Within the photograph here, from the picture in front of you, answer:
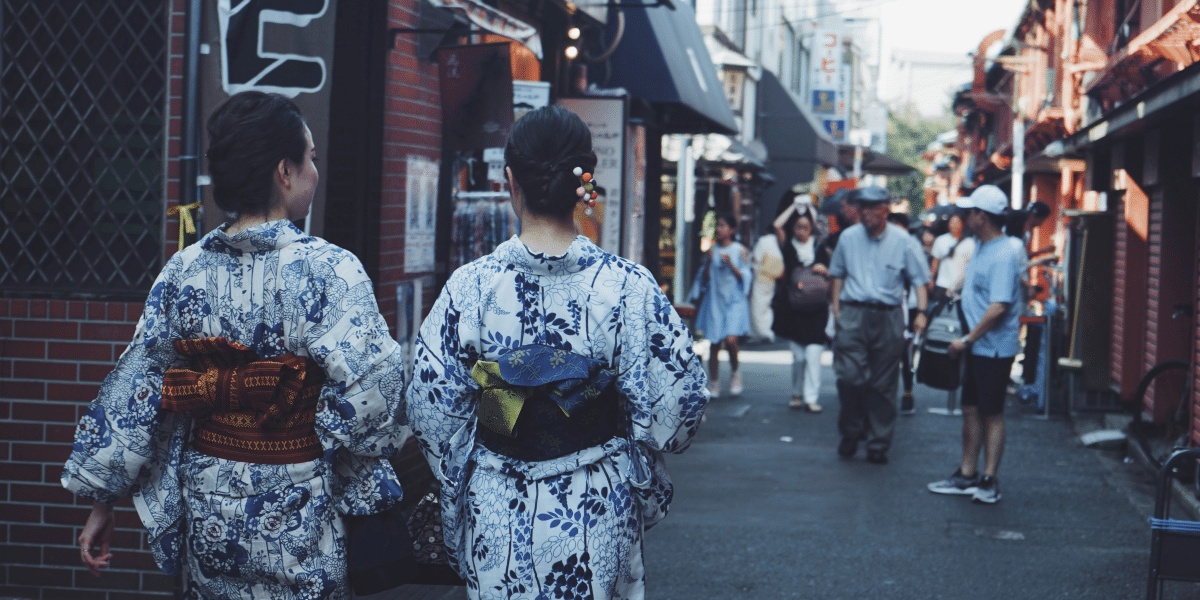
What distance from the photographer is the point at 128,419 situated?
2.85 m

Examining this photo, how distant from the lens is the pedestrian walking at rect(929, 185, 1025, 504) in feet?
23.5

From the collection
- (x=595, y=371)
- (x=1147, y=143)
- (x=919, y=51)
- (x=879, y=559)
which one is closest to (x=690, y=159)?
(x=1147, y=143)

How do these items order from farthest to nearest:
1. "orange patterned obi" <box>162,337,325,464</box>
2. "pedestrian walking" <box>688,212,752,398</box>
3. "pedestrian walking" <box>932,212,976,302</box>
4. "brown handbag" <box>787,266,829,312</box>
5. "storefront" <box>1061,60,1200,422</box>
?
"pedestrian walking" <box>932,212,976,302</box>, "pedestrian walking" <box>688,212,752,398</box>, "brown handbag" <box>787,266,829,312</box>, "storefront" <box>1061,60,1200,422</box>, "orange patterned obi" <box>162,337,325,464</box>

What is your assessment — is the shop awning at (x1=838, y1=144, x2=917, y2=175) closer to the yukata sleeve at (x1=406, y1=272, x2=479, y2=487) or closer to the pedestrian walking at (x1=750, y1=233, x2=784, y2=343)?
the pedestrian walking at (x1=750, y1=233, x2=784, y2=343)

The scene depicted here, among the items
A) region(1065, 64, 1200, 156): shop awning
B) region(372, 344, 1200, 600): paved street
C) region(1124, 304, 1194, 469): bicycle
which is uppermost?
region(1065, 64, 1200, 156): shop awning

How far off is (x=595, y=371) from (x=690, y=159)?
43.2 feet

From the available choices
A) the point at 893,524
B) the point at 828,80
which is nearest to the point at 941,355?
the point at 893,524

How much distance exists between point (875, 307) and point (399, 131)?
3823 mm

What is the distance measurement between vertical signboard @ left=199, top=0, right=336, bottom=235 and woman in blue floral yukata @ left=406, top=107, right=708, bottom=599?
213 centimetres

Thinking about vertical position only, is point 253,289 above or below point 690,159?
below

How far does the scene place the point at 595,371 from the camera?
9.32 feet

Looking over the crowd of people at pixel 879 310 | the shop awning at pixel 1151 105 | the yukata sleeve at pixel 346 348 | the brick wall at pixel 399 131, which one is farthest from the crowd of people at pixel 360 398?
the shop awning at pixel 1151 105

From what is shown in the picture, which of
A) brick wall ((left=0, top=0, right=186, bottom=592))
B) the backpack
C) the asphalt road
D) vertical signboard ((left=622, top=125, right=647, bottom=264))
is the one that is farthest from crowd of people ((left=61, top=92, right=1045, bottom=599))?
vertical signboard ((left=622, top=125, right=647, bottom=264))

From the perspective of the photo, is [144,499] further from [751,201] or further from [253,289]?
[751,201]
